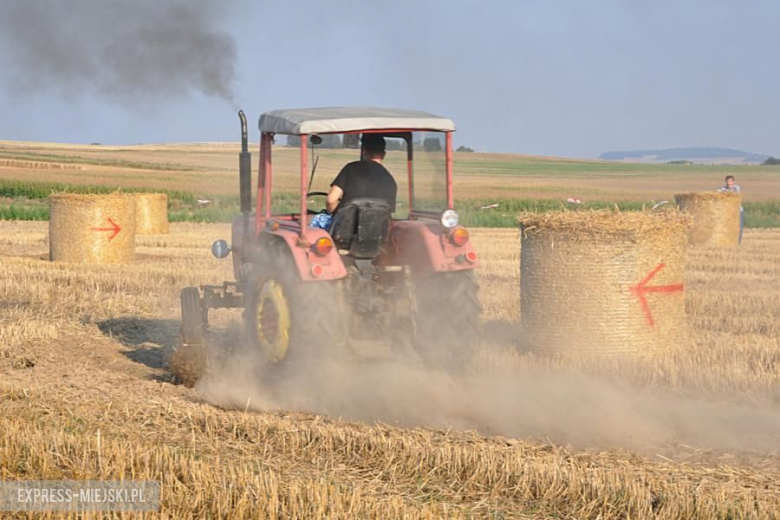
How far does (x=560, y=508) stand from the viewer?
A: 475 centimetres

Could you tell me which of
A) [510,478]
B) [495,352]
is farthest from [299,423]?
[495,352]

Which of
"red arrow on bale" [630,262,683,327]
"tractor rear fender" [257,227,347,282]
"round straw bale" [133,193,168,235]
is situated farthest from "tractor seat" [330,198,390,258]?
"round straw bale" [133,193,168,235]

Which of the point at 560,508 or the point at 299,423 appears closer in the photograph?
the point at 560,508

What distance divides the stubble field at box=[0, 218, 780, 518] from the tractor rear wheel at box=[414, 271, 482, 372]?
20cm

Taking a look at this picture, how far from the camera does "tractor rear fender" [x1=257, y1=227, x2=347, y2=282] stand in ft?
21.7

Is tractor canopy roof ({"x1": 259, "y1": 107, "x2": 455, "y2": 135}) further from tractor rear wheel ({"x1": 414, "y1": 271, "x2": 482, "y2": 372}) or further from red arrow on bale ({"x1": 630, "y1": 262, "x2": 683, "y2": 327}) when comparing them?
red arrow on bale ({"x1": 630, "y1": 262, "x2": 683, "y2": 327})

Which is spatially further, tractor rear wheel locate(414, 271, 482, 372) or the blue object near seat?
the blue object near seat

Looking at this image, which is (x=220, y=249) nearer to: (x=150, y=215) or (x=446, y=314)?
(x=446, y=314)

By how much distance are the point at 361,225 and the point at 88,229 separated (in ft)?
32.1

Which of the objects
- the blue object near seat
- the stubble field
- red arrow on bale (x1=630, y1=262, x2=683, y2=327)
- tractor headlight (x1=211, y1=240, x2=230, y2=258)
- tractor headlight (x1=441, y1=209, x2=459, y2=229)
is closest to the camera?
the stubble field

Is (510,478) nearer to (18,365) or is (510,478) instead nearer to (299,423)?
(299,423)

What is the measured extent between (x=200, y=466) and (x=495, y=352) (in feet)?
12.8

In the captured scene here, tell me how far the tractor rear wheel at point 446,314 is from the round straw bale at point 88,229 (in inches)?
385

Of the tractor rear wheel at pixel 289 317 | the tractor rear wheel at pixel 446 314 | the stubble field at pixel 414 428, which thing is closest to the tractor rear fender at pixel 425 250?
the tractor rear wheel at pixel 446 314
